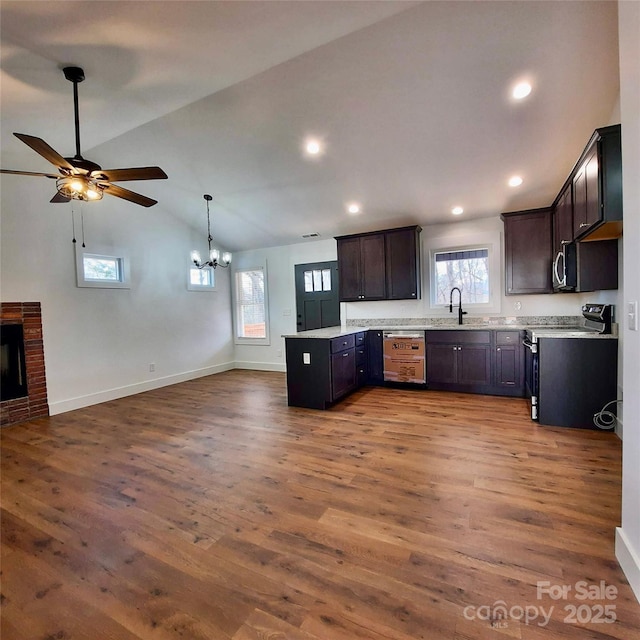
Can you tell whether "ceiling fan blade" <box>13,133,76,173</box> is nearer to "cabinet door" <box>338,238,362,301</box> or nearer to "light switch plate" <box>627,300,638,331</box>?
"light switch plate" <box>627,300,638,331</box>

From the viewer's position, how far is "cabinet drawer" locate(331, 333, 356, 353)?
4148 millimetres

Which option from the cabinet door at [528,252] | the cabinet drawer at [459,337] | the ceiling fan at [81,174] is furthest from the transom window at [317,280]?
the ceiling fan at [81,174]

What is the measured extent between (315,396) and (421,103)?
10.8ft

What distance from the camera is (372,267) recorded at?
17.7ft

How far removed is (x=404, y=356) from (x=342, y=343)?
112cm

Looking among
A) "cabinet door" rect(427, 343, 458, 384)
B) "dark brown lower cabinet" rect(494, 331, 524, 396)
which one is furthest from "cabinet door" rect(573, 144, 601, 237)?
"cabinet door" rect(427, 343, 458, 384)

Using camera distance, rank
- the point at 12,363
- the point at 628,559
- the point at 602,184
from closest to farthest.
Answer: the point at 628,559 < the point at 602,184 < the point at 12,363

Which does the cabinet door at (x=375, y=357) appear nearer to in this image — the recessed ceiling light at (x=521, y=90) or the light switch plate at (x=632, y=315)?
the recessed ceiling light at (x=521, y=90)

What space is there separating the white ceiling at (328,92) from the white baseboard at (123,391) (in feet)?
9.30

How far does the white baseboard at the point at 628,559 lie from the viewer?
4.58ft

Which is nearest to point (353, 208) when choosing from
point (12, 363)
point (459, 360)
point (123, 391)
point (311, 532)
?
point (459, 360)

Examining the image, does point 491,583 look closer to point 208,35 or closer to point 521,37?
point 521,37

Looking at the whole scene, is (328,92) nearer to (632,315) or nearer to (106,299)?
(632,315)

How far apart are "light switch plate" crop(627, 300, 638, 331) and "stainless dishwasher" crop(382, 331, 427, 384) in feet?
10.7
